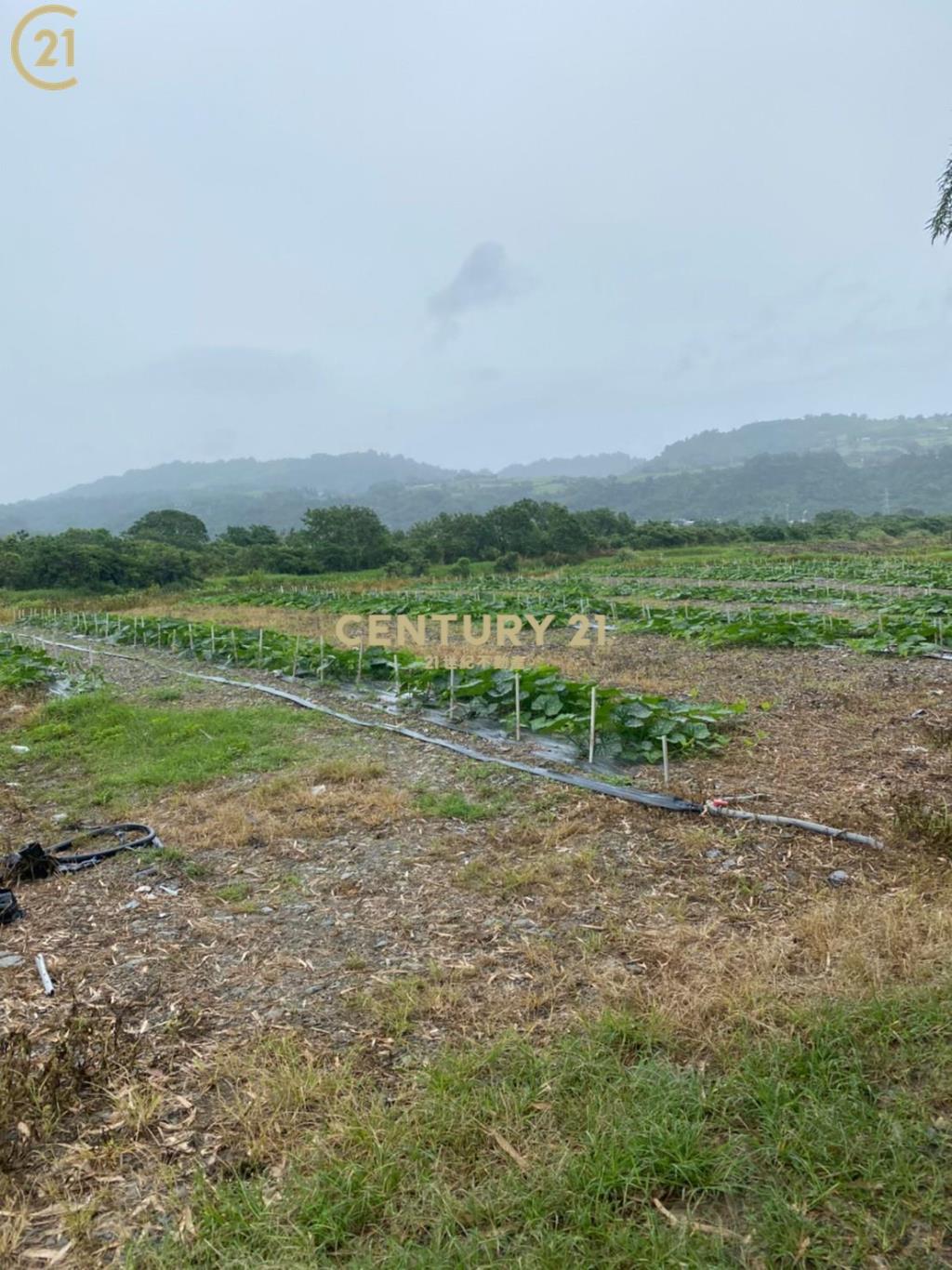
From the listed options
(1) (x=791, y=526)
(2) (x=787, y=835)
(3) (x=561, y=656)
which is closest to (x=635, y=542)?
(1) (x=791, y=526)

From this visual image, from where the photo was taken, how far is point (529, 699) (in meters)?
8.41

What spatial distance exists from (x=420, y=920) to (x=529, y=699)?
176 inches

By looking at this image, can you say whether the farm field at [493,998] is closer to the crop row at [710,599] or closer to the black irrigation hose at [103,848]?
the black irrigation hose at [103,848]

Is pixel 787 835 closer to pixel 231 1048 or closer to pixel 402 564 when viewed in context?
pixel 231 1048

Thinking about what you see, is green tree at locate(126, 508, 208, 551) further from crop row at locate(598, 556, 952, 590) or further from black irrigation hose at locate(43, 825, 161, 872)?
black irrigation hose at locate(43, 825, 161, 872)

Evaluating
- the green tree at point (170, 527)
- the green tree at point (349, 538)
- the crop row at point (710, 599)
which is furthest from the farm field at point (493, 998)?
the green tree at point (170, 527)

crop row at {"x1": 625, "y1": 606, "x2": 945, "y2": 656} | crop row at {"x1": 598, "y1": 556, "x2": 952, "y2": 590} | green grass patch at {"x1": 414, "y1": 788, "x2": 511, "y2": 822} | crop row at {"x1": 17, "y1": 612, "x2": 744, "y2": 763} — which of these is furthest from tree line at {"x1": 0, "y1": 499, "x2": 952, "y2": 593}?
green grass patch at {"x1": 414, "y1": 788, "x2": 511, "y2": 822}

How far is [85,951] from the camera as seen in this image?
395 centimetres

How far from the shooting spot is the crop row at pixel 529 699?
6.98 metres

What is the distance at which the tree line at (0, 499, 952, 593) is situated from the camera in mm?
35500

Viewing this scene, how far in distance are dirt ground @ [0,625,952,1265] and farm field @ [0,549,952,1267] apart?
0.07 feet

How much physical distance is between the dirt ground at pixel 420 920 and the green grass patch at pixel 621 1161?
0.79 ft

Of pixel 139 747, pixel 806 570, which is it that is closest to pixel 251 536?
pixel 806 570

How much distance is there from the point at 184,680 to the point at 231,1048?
9659 millimetres
